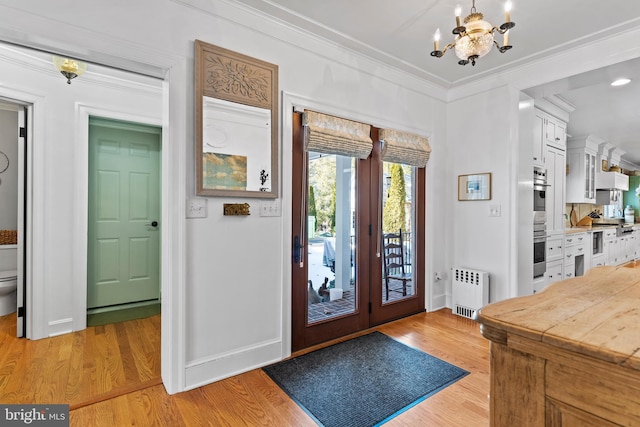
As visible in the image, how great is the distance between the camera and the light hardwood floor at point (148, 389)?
6.11ft

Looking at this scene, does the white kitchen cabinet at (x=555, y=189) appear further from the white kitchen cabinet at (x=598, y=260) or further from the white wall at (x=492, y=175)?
the white kitchen cabinet at (x=598, y=260)

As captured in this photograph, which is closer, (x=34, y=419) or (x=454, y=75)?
(x=34, y=419)

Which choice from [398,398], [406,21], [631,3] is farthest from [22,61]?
[631,3]

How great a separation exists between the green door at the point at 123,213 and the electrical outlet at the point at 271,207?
2.22 metres

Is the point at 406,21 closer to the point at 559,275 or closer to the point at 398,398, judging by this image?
the point at 398,398

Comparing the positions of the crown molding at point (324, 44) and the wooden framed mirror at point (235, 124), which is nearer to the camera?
the wooden framed mirror at point (235, 124)

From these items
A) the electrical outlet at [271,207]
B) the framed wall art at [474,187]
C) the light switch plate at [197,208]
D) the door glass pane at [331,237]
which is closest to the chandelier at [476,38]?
the door glass pane at [331,237]

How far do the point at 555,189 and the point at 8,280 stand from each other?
21.7ft

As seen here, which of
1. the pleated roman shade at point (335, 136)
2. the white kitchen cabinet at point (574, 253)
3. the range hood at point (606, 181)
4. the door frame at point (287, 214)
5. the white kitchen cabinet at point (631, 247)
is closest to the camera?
the door frame at point (287, 214)

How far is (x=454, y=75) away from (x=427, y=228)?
171 cm

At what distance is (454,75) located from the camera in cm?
355

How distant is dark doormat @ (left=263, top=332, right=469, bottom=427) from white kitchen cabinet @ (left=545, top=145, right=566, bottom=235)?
9.55ft

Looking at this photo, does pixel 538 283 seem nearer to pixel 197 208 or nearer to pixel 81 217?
pixel 197 208

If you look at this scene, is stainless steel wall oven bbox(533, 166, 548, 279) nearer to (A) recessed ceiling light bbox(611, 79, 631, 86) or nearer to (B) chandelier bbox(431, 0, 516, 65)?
(A) recessed ceiling light bbox(611, 79, 631, 86)
